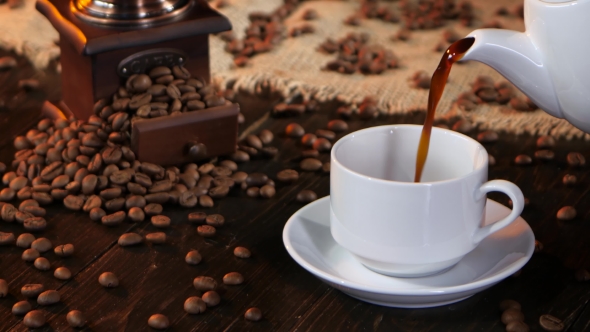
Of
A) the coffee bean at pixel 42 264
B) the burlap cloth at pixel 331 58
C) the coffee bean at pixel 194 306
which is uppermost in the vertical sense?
the coffee bean at pixel 194 306

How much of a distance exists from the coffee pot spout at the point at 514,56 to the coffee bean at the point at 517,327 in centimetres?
29

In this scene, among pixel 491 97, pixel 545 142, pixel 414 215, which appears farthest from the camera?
pixel 491 97

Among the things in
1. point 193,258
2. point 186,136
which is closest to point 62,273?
point 193,258

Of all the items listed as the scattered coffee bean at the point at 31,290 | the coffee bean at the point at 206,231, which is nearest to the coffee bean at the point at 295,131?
the coffee bean at the point at 206,231

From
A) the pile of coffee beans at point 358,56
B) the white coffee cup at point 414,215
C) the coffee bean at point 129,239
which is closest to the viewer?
the white coffee cup at point 414,215

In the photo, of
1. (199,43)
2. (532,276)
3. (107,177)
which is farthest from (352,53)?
(532,276)

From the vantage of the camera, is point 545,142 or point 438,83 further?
point 545,142

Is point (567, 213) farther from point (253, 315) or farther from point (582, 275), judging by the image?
point (253, 315)

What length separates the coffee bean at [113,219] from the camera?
1.06 metres

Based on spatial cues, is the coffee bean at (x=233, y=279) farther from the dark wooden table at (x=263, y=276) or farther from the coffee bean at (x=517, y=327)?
the coffee bean at (x=517, y=327)

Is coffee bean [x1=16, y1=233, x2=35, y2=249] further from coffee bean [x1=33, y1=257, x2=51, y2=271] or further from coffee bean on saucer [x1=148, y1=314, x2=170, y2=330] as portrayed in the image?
coffee bean on saucer [x1=148, y1=314, x2=170, y2=330]

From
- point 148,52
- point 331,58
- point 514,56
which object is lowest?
point 331,58

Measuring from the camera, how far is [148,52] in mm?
1214

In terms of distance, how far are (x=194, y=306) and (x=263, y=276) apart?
11cm
